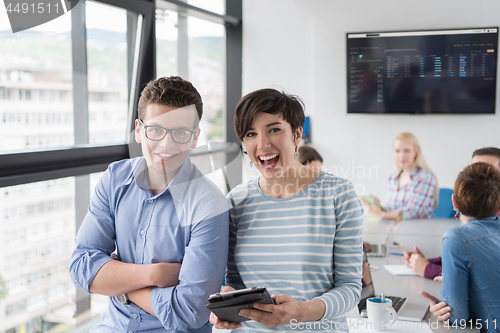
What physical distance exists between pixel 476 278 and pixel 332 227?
0.82 meters

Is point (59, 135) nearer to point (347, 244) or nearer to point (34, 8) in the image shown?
point (34, 8)

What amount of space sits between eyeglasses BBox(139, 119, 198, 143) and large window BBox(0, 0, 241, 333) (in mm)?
396

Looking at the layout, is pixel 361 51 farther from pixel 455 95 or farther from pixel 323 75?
pixel 455 95

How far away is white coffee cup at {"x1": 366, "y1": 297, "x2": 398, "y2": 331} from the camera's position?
1.72m

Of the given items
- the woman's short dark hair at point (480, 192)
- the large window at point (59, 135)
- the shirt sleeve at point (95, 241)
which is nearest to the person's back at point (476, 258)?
the woman's short dark hair at point (480, 192)

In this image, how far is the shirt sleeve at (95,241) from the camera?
1.42 meters

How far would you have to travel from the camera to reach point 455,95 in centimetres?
436

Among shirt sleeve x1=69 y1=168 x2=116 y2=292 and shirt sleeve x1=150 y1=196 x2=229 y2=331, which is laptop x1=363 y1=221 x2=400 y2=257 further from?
shirt sleeve x1=69 y1=168 x2=116 y2=292

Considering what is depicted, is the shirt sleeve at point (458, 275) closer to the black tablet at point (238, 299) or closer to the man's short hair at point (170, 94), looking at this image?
the black tablet at point (238, 299)

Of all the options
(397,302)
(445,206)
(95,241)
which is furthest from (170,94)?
(445,206)

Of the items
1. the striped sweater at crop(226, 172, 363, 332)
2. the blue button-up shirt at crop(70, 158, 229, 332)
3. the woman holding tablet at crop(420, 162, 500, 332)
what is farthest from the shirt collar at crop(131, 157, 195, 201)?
the woman holding tablet at crop(420, 162, 500, 332)

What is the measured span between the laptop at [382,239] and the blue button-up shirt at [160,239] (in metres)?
1.59

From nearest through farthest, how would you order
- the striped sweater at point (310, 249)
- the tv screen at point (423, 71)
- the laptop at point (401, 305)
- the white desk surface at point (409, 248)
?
the striped sweater at point (310, 249) < the laptop at point (401, 305) < the white desk surface at point (409, 248) < the tv screen at point (423, 71)

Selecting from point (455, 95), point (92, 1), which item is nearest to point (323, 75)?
point (455, 95)
